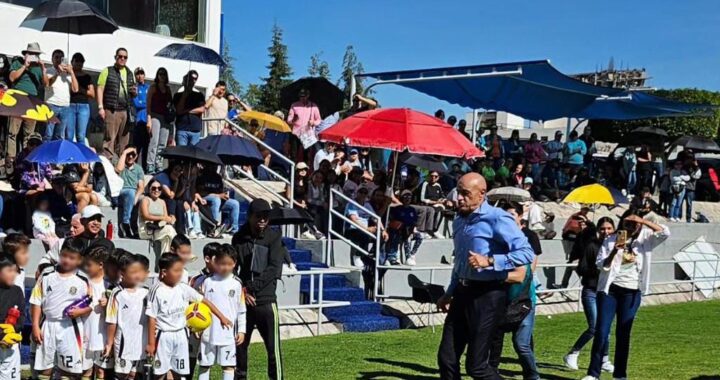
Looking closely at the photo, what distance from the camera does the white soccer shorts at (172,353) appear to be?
779 centimetres

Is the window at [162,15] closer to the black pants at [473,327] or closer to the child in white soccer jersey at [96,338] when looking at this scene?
the child in white soccer jersey at [96,338]

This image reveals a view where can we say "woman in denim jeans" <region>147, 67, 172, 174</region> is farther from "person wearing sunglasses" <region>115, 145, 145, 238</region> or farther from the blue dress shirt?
the blue dress shirt

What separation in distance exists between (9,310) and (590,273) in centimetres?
611

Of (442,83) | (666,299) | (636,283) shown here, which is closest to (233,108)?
(442,83)

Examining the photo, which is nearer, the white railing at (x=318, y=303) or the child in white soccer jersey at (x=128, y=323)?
the child in white soccer jersey at (x=128, y=323)

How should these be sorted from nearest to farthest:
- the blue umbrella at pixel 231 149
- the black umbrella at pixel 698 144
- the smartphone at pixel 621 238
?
1. the smartphone at pixel 621 238
2. the blue umbrella at pixel 231 149
3. the black umbrella at pixel 698 144

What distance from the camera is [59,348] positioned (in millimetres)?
7914

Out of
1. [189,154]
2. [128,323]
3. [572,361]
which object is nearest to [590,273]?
[572,361]

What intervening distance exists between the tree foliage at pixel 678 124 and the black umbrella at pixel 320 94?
2281 centimetres

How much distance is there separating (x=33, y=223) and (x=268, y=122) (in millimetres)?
7476

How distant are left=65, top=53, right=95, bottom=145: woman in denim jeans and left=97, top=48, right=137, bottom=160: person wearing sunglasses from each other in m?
0.26

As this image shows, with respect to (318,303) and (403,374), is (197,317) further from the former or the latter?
(318,303)

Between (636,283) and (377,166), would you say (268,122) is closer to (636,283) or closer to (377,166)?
(377,166)

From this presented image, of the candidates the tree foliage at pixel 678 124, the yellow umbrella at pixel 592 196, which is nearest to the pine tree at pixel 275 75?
the tree foliage at pixel 678 124
